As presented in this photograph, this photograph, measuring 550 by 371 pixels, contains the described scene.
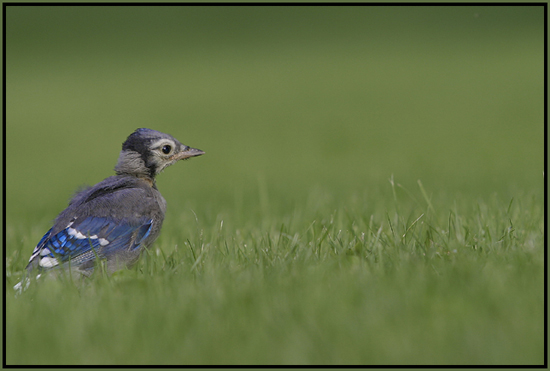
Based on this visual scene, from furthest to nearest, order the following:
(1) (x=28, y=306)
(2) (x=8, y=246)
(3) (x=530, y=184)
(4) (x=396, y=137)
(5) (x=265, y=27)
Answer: (5) (x=265, y=27) → (4) (x=396, y=137) → (3) (x=530, y=184) → (2) (x=8, y=246) → (1) (x=28, y=306)

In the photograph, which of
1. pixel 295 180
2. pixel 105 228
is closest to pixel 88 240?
pixel 105 228

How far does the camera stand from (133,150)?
234 inches

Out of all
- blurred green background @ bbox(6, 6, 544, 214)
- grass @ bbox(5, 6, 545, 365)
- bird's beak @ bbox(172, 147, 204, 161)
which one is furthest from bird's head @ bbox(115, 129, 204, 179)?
blurred green background @ bbox(6, 6, 544, 214)

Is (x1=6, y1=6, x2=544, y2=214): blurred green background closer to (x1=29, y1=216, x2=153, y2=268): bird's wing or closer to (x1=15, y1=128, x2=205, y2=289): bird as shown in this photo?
(x1=15, y1=128, x2=205, y2=289): bird

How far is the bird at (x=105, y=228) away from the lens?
4.97 metres

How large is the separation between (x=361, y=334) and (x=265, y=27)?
22.2 m

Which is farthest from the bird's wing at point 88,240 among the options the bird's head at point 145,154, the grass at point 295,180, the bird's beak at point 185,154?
the bird's beak at point 185,154

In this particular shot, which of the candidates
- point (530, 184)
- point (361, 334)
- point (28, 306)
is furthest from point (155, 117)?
point (361, 334)

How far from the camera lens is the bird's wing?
4.94 m

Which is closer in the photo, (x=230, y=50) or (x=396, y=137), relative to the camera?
(x=396, y=137)

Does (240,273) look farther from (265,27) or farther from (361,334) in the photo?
(265,27)

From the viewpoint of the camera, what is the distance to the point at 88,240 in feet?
16.5

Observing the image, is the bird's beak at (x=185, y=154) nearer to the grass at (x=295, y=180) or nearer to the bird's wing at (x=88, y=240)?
the grass at (x=295, y=180)

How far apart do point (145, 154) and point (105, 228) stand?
3.37 ft
